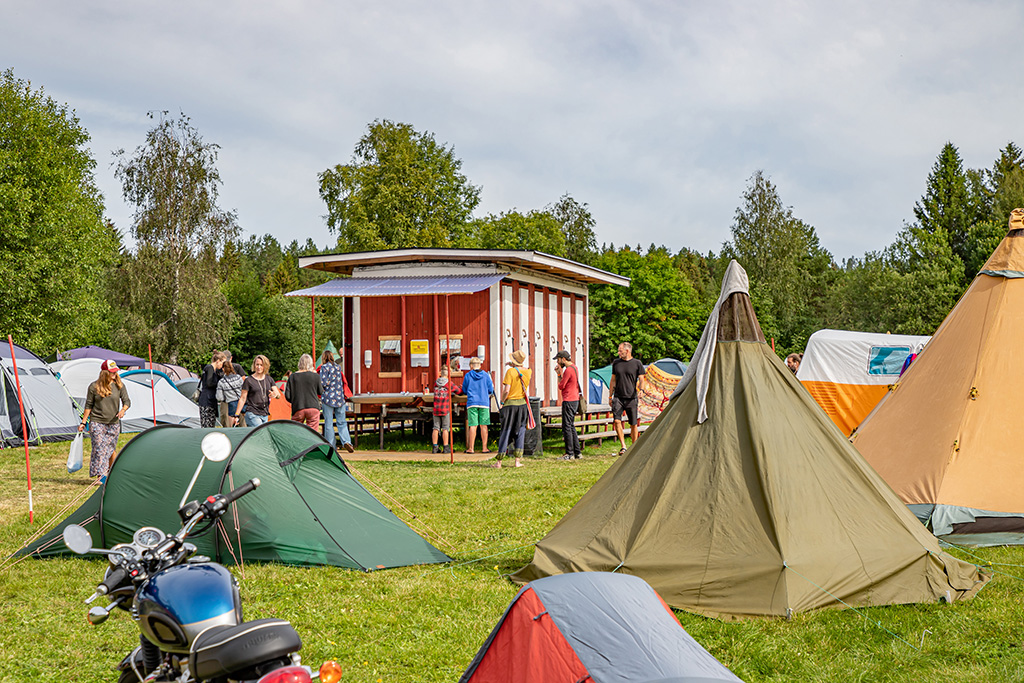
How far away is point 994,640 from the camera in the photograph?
525 cm

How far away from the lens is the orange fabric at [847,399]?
58.0 ft

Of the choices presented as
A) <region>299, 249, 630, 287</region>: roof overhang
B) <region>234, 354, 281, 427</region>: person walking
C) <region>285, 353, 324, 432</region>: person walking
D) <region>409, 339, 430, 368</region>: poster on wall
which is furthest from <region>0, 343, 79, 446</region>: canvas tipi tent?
<region>409, 339, 430, 368</region>: poster on wall

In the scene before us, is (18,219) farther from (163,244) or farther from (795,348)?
(795,348)

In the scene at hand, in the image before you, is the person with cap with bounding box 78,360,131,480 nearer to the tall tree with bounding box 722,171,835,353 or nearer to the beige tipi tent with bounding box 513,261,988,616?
the beige tipi tent with bounding box 513,261,988,616

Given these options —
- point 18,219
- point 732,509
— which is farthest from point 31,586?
point 18,219

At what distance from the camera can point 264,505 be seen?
7414 millimetres

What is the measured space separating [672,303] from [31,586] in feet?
145

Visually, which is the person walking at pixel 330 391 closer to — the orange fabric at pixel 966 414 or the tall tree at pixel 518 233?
the orange fabric at pixel 966 414

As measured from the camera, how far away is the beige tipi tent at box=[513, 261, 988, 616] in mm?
5766

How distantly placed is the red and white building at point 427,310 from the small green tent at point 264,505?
31.8ft

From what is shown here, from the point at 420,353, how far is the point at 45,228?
60.2 feet

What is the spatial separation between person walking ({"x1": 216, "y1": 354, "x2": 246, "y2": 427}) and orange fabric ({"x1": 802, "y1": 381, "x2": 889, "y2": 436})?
11118mm

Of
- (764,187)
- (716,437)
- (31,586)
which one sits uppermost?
(764,187)

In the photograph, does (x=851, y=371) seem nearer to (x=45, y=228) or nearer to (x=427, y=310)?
(x=427, y=310)
